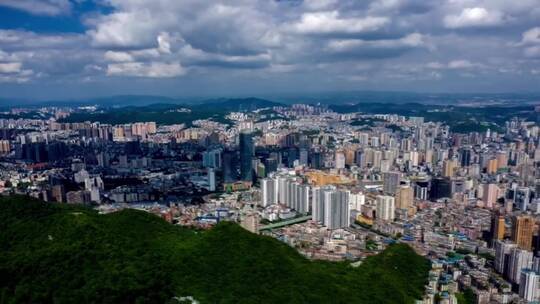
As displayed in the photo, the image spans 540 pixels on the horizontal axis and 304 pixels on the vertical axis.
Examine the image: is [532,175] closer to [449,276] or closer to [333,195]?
[333,195]

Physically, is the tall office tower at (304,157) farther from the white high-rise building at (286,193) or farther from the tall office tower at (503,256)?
the tall office tower at (503,256)

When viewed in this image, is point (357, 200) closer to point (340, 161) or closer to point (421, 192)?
point (421, 192)

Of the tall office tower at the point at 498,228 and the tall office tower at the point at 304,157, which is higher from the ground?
the tall office tower at the point at 304,157

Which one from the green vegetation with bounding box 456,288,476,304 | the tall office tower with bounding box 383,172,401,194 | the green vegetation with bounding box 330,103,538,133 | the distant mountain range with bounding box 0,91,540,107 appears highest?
the distant mountain range with bounding box 0,91,540,107

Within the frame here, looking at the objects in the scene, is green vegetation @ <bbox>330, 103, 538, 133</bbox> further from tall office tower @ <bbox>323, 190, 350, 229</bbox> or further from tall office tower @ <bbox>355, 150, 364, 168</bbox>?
tall office tower @ <bbox>323, 190, 350, 229</bbox>

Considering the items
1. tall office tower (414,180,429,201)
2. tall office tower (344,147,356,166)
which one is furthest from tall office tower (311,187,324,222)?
tall office tower (344,147,356,166)

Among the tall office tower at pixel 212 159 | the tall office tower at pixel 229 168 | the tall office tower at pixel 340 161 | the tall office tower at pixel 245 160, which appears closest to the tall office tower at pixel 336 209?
the tall office tower at pixel 245 160
